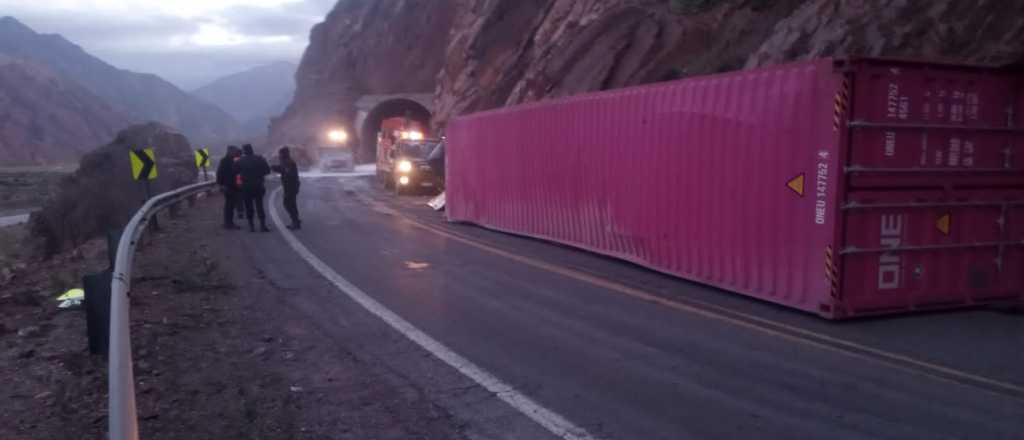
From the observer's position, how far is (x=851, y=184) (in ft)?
30.0

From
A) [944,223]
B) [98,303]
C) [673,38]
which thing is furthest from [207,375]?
[673,38]

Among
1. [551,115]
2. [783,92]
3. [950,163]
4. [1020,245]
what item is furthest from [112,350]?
[551,115]

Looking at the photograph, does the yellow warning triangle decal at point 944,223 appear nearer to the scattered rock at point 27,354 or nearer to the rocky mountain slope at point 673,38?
the rocky mountain slope at point 673,38

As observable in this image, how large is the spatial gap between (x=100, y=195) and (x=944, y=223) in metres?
19.3

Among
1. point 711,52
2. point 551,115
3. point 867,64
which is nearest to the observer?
point 867,64

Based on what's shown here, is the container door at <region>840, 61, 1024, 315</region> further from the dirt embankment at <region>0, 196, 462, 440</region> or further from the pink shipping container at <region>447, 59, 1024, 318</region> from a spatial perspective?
the dirt embankment at <region>0, 196, 462, 440</region>

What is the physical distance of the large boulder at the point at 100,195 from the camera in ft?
67.2

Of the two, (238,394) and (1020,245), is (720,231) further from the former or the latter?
(238,394)

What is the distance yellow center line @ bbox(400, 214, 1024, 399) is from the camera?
6.86 m

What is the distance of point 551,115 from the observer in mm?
15844

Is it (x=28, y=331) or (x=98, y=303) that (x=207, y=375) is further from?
Result: (x=28, y=331)

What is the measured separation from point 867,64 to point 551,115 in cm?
740

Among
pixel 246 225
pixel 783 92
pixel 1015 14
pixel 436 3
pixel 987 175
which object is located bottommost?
pixel 246 225

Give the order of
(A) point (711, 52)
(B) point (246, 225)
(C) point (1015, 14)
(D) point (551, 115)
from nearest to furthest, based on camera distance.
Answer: (C) point (1015, 14)
(D) point (551, 115)
(B) point (246, 225)
(A) point (711, 52)
